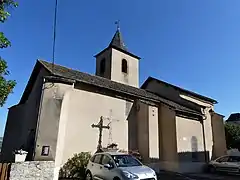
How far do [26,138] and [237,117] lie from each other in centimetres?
4834

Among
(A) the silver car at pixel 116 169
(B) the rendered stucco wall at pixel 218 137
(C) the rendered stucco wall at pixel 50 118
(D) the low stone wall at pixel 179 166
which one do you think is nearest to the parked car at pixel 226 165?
(D) the low stone wall at pixel 179 166

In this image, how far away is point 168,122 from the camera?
17156 mm

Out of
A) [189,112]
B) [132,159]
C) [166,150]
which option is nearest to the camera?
[132,159]

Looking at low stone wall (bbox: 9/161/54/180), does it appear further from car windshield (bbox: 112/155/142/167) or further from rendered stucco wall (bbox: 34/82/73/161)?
car windshield (bbox: 112/155/142/167)

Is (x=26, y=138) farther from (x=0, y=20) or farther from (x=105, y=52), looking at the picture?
(x=105, y=52)

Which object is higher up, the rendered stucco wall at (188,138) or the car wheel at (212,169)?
the rendered stucco wall at (188,138)

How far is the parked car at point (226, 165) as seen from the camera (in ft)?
51.6

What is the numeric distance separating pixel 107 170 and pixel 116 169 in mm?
642

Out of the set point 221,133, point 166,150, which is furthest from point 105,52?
point 221,133

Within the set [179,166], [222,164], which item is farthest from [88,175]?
[222,164]

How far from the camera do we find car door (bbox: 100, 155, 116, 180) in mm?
8731

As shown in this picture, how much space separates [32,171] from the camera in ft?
31.2

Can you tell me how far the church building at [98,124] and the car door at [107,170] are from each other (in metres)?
3.41

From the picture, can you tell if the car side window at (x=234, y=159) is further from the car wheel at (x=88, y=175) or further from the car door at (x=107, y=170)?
the car wheel at (x=88, y=175)
